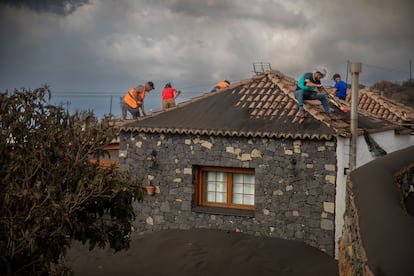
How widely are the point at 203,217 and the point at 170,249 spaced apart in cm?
137

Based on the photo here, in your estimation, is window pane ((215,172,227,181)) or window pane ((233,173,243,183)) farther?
window pane ((215,172,227,181))

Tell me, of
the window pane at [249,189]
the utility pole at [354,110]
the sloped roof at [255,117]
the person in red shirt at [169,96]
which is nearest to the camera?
the utility pole at [354,110]

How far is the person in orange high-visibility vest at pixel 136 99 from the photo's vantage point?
15.2m

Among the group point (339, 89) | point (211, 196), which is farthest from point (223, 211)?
point (339, 89)

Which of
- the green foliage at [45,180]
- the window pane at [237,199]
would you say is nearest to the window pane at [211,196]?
the window pane at [237,199]

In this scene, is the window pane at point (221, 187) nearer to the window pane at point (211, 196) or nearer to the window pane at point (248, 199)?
the window pane at point (211, 196)

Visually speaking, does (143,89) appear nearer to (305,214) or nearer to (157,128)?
(157,128)

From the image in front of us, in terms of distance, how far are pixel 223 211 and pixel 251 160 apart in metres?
1.61

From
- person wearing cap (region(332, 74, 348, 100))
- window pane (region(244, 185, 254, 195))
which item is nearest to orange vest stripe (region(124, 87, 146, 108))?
window pane (region(244, 185, 254, 195))

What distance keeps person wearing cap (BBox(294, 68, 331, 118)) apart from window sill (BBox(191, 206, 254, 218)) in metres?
2.93

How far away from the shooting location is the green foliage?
19.2 feet

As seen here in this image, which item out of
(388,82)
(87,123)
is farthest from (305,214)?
(388,82)

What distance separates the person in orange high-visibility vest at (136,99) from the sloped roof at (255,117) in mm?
1265

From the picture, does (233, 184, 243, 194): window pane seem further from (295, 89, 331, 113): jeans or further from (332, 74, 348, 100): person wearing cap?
(332, 74, 348, 100): person wearing cap
